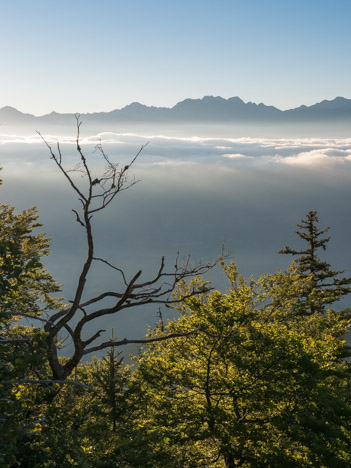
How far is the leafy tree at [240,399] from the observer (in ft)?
44.0

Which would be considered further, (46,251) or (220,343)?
(46,251)

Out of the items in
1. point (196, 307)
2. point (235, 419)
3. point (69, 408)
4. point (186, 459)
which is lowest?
point (186, 459)

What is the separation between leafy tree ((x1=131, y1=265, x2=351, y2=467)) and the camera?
13398 millimetres

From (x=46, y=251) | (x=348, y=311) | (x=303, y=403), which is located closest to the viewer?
(x=303, y=403)

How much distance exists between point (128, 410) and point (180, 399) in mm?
2015

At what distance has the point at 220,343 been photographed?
50.4ft

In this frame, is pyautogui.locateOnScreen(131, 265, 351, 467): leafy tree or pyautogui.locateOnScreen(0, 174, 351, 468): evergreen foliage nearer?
pyautogui.locateOnScreen(0, 174, 351, 468): evergreen foliage

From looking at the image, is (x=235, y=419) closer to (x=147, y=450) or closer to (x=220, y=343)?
(x=220, y=343)

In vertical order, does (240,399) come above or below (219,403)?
above

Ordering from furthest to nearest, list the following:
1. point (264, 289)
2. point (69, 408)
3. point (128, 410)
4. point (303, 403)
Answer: point (264, 289)
point (128, 410)
point (303, 403)
point (69, 408)

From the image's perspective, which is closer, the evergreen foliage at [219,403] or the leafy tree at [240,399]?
the evergreen foliage at [219,403]

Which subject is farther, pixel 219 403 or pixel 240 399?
pixel 219 403

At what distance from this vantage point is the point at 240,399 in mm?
15367

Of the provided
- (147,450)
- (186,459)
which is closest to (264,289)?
(186,459)
